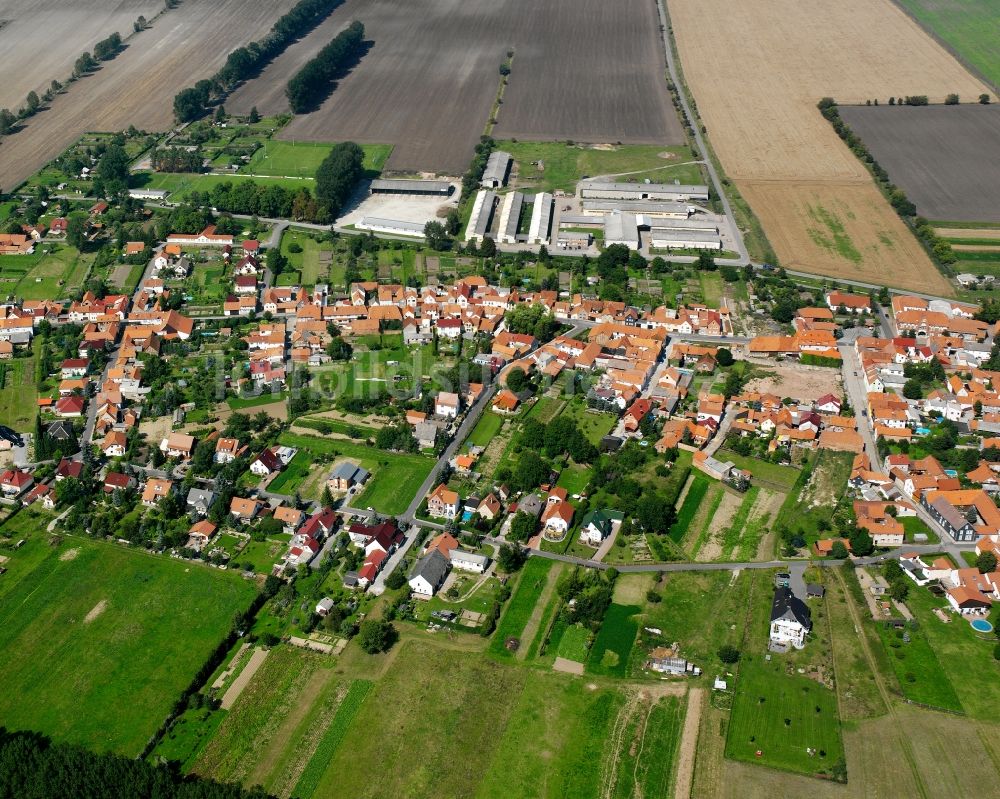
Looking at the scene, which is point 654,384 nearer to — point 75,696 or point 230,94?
point 75,696

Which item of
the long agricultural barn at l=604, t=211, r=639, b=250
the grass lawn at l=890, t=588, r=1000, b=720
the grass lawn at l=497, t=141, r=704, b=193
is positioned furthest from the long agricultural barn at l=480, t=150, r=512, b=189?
the grass lawn at l=890, t=588, r=1000, b=720

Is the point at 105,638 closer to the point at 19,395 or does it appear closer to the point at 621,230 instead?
the point at 19,395

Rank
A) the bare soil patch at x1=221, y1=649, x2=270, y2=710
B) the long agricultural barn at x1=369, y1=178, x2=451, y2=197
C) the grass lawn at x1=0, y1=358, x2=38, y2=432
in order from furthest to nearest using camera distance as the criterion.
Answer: the long agricultural barn at x1=369, y1=178, x2=451, y2=197 < the grass lawn at x1=0, y1=358, x2=38, y2=432 < the bare soil patch at x1=221, y1=649, x2=270, y2=710

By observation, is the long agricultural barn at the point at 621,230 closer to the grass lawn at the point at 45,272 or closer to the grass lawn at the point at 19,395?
the grass lawn at the point at 45,272

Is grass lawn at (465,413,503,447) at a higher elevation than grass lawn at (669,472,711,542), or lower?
higher

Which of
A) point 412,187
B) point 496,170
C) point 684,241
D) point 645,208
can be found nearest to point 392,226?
point 412,187

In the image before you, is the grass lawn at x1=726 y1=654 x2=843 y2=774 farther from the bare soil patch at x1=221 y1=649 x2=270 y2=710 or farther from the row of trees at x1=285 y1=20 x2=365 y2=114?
the row of trees at x1=285 y1=20 x2=365 y2=114

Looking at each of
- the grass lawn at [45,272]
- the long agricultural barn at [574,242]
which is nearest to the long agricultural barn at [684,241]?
the long agricultural barn at [574,242]
